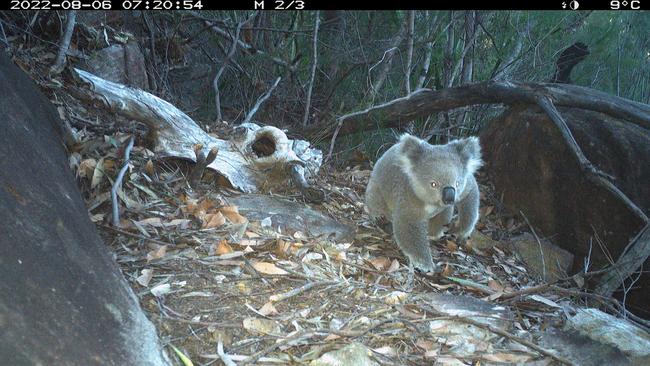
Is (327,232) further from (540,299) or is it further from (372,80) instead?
(372,80)

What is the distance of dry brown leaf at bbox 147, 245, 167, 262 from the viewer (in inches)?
108

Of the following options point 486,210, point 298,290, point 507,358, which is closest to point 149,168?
point 298,290

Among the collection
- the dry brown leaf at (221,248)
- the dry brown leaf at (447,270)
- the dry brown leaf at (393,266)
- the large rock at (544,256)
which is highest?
the dry brown leaf at (221,248)

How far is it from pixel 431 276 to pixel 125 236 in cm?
179

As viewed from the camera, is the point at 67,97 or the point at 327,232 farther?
the point at 67,97

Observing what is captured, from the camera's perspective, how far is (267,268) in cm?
282

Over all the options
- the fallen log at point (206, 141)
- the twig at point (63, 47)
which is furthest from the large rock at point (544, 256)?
the twig at point (63, 47)

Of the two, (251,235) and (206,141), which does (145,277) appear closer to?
(251,235)

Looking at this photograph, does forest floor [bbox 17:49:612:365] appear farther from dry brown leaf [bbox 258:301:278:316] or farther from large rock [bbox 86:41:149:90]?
large rock [bbox 86:41:149:90]

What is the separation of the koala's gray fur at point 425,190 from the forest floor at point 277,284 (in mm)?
168

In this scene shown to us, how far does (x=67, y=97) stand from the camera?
440 centimetres

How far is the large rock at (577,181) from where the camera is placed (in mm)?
4348

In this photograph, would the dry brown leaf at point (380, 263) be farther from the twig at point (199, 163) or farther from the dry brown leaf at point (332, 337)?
the twig at point (199, 163)

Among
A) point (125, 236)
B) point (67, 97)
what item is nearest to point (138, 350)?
point (125, 236)
